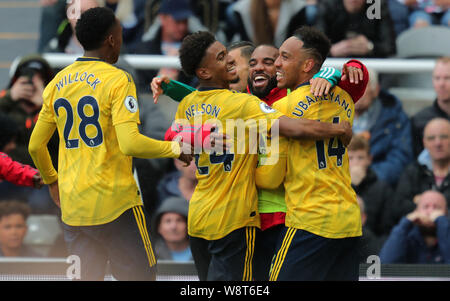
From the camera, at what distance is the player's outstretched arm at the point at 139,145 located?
395cm

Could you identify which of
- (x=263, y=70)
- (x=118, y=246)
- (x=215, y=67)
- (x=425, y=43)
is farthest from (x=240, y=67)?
(x=425, y=43)

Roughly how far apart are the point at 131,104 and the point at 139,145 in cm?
24

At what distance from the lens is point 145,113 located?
21.7 ft

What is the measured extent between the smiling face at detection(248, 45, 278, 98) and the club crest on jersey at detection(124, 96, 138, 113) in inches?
31.1

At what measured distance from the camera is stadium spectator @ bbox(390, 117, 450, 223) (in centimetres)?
643

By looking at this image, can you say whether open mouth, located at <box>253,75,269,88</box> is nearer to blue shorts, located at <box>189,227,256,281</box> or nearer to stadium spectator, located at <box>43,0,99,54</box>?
blue shorts, located at <box>189,227,256,281</box>

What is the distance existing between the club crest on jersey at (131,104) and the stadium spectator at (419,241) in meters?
2.87

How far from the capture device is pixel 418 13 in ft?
25.5

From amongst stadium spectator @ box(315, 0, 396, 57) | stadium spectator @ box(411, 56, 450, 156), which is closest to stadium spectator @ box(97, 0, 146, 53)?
stadium spectator @ box(315, 0, 396, 57)

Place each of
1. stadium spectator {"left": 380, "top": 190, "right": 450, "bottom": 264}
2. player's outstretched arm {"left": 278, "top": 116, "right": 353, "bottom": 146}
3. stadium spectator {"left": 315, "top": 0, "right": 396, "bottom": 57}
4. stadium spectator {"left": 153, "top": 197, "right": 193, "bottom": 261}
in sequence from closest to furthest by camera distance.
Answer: player's outstretched arm {"left": 278, "top": 116, "right": 353, "bottom": 146}, stadium spectator {"left": 380, "top": 190, "right": 450, "bottom": 264}, stadium spectator {"left": 153, "top": 197, "right": 193, "bottom": 261}, stadium spectator {"left": 315, "top": 0, "right": 396, "bottom": 57}

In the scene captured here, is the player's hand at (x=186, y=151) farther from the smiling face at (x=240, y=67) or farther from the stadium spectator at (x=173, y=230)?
the stadium spectator at (x=173, y=230)

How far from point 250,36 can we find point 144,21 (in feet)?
3.67

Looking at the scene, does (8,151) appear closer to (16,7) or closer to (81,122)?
(81,122)

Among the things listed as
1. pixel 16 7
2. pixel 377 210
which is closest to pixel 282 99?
pixel 377 210
